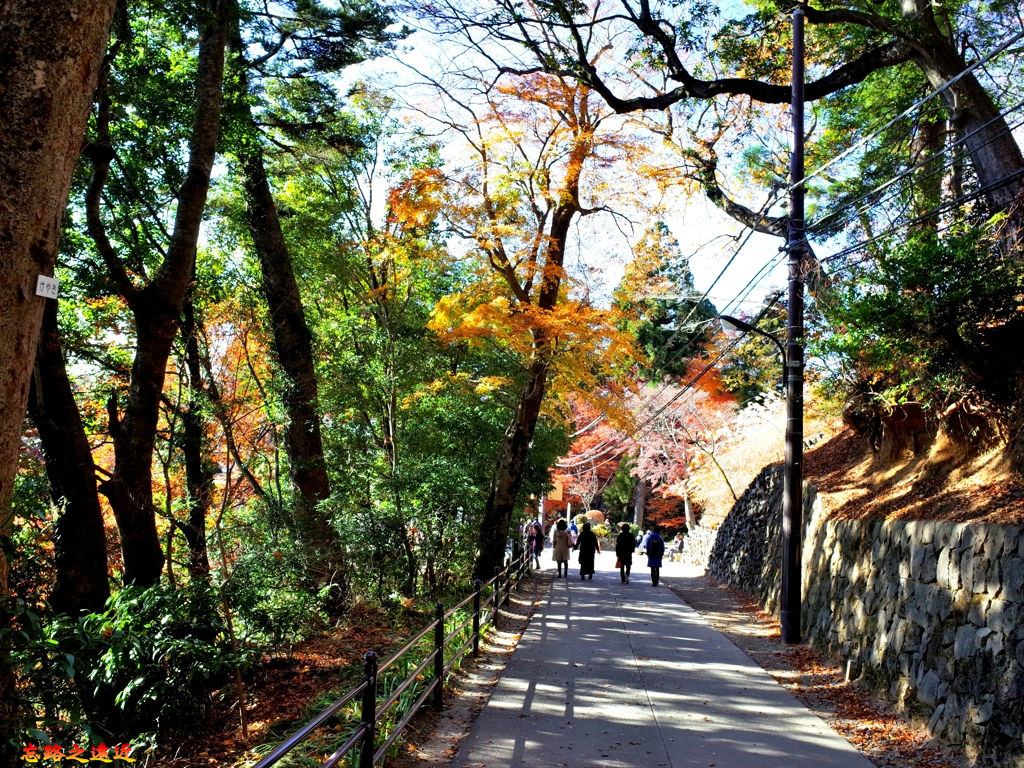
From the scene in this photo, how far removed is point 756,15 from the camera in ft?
41.5

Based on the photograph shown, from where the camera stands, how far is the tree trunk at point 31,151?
4.33m

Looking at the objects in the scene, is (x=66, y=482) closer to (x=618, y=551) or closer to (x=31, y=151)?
(x=31, y=151)

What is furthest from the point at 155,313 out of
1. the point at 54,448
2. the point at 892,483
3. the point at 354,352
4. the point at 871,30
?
the point at 871,30

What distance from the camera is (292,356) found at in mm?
14391

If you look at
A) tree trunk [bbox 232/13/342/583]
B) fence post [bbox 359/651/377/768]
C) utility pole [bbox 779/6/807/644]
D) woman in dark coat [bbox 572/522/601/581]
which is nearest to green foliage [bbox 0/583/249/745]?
fence post [bbox 359/651/377/768]

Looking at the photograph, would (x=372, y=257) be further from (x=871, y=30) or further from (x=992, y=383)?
(x=992, y=383)

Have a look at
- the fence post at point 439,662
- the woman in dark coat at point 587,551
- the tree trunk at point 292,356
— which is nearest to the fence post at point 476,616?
the fence post at point 439,662

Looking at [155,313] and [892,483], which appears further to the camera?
[892,483]

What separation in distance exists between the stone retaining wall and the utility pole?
16.5 inches

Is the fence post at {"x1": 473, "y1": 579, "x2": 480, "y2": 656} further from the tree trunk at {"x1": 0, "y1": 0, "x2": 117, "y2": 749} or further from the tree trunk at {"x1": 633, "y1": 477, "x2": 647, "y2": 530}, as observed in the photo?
the tree trunk at {"x1": 633, "y1": 477, "x2": 647, "y2": 530}

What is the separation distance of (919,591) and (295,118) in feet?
46.9

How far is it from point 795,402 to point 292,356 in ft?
28.8

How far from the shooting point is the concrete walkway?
637 cm

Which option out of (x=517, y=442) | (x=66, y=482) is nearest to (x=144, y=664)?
(x=66, y=482)
